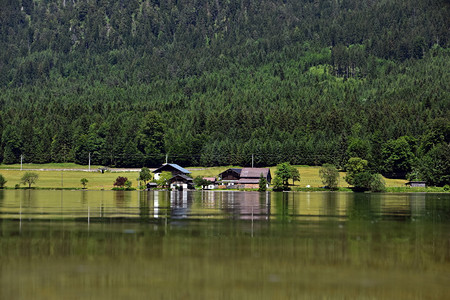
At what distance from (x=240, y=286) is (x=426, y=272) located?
956 centimetres

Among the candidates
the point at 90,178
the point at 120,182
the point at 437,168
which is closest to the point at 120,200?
the point at 120,182

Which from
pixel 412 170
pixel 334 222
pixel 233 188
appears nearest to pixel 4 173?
pixel 233 188

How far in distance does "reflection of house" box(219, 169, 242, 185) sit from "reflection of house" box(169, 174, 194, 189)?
1154 cm

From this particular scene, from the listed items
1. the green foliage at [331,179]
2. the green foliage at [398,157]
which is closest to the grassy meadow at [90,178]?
the green foliage at [331,179]

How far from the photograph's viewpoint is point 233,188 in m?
173

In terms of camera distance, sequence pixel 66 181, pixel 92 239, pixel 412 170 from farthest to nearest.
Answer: pixel 412 170 → pixel 66 181 → pixel 92 239

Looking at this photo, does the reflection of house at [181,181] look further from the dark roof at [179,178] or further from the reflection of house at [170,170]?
the reflection of house at [170,170]

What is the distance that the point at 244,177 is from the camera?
Answer: 181625 millimetres

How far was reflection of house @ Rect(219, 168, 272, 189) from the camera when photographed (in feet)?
584

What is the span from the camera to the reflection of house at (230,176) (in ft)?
607

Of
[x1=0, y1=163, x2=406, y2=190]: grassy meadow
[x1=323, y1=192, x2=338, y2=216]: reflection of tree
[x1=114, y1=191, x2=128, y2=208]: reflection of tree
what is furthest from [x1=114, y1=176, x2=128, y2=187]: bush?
[x1=323, y1=192, x2=338, y2=216]: reflection of tree

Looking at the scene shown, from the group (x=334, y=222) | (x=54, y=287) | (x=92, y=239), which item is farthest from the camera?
(x=334, y=222)

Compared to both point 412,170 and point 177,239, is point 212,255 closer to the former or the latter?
point 177,239

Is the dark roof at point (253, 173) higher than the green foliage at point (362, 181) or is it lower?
higher
